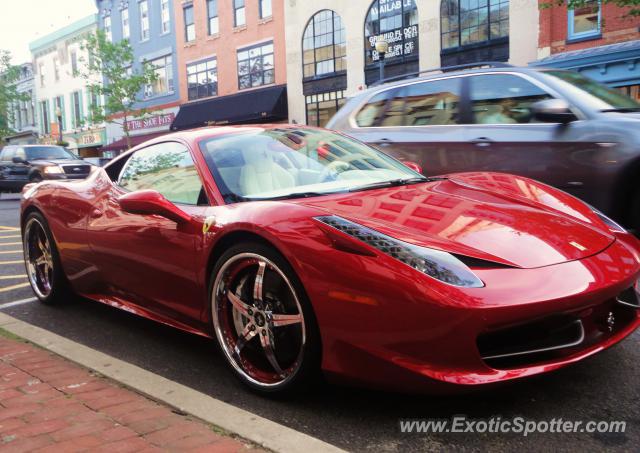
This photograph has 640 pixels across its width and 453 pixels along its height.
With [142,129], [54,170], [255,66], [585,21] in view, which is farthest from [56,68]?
[585,21]

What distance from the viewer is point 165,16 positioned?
30938 millimetres

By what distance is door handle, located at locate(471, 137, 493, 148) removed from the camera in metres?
5.41

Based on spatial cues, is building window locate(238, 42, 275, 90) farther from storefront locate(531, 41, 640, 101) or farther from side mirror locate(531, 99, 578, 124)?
side mirror locate(531, 99, 578, 124)

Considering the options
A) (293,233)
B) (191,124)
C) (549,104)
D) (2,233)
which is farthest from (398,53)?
(293,233)

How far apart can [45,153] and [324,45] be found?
36.7 ft

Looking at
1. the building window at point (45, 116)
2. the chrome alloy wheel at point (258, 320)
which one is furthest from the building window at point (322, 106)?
the building window at point (45, 116)

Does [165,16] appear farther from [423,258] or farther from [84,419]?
[423,258]

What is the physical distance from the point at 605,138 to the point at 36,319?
4.45 meters

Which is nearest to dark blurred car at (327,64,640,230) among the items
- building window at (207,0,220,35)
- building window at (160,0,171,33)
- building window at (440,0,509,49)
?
building window at (440,0,509,49)

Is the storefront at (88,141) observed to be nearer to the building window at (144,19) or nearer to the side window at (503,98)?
the building window at (144,19)

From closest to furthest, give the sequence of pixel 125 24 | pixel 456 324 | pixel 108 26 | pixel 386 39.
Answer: pixel 456 324 < pixel 386 39 < pixel 125 24 < pixel 108 26

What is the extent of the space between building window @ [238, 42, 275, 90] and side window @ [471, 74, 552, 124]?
2104 centimetres

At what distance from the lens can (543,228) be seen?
2.61 meters

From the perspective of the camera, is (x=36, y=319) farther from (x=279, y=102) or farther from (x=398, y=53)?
(x=279, y=102)
